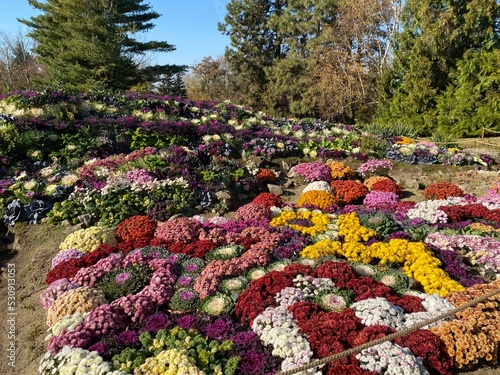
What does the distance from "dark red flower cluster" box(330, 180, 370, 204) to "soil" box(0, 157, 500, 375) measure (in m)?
0.98

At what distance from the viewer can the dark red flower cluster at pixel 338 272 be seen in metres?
4.55

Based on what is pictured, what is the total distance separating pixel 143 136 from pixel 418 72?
47.2 ft

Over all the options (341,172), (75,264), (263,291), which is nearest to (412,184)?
(341,172)

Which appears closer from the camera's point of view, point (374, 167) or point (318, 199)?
point (318, 199)

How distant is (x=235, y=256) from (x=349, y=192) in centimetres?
406

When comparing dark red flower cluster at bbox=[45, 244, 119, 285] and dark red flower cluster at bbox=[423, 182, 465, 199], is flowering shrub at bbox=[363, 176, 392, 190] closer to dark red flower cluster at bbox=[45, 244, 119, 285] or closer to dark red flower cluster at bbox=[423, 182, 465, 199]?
dark red flower cluster at bbox=[423, 182, 465, 199]

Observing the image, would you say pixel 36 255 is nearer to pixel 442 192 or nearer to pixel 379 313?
pixel 379 313

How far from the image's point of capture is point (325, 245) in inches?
217

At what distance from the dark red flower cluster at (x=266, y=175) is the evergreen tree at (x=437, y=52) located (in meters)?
11.3

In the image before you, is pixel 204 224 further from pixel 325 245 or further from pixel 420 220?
pixel 420 220

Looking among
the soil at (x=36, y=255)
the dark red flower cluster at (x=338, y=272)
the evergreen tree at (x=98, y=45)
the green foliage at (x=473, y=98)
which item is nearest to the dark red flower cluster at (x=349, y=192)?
the soil at (x=36, y=255)

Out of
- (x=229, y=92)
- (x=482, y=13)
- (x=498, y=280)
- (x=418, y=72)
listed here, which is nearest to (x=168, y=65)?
(x=229, y=92)

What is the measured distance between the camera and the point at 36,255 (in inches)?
250

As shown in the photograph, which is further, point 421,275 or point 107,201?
point 107,201
